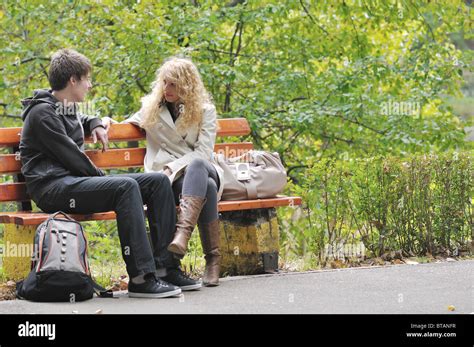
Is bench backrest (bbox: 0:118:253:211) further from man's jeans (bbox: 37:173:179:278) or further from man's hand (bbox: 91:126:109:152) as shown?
man's jeans (bbox: 37:173:179:278)

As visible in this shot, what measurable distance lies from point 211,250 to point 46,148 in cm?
132

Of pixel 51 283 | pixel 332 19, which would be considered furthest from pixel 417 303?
pixel 332 19

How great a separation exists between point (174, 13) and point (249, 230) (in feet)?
14.1

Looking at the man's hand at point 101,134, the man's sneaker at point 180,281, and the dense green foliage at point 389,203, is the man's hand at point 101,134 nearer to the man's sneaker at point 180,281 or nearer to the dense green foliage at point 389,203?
the man's sneaker at point 180,281

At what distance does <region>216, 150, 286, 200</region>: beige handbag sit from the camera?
261 inches

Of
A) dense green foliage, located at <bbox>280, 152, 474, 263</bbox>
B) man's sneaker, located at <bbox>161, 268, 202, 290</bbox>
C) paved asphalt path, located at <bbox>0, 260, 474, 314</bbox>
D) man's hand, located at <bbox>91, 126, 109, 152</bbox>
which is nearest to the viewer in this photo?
paved asphalt path, located at <bbox>0, 260, 474, 314</bbox>

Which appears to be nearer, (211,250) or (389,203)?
(211,250)

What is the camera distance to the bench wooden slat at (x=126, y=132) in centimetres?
610

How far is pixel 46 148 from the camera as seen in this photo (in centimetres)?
572

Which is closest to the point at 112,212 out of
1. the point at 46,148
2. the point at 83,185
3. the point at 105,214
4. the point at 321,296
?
the point at 105,214

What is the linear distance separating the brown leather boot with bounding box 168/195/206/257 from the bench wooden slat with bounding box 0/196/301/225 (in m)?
0.44

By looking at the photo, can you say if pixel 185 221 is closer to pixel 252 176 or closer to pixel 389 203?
pixel 252 176

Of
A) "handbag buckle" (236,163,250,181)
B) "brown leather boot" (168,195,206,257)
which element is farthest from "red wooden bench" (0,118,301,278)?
"brown leather boot" (168,195,206,257)

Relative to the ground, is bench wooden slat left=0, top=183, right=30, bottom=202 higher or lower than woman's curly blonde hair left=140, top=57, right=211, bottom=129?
lower
